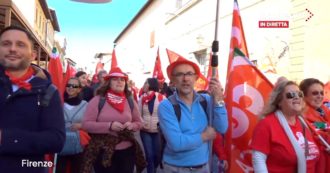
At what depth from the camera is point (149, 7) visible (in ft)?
139

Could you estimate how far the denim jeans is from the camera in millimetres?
7496

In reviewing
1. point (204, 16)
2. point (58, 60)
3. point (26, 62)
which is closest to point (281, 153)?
point (26, 62)

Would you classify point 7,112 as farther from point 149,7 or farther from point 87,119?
point 149,7

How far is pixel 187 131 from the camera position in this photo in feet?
11.7

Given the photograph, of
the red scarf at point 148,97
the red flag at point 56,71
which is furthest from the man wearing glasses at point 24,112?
the red scarf at point 148,97

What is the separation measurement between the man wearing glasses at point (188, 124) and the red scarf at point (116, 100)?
1671mm

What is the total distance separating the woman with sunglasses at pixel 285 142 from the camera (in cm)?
334

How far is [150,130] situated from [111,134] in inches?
99.6

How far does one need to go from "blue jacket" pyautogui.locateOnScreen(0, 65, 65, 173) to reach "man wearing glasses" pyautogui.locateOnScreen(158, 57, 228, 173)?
1239 millimetres

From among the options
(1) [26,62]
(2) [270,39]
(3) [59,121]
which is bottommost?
(3) [59,121]

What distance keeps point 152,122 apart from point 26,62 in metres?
5.36

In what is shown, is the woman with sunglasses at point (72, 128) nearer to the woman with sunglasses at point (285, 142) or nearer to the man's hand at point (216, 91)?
the man's hand at point (216, 91)

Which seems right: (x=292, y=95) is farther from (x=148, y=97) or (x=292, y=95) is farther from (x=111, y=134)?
(x=148, y=97)

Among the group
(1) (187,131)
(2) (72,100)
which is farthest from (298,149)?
(2) (72,100)
